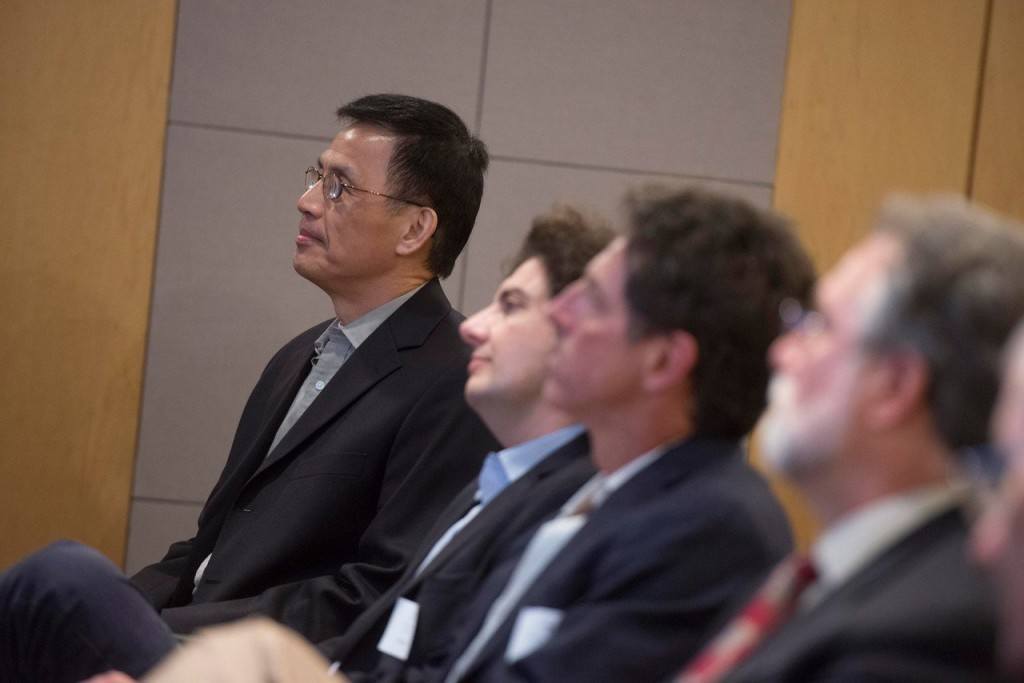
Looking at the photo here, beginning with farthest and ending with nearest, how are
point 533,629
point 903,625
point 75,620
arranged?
point 75,620
point 533,629
point 903,625

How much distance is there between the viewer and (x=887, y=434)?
139 centimetres

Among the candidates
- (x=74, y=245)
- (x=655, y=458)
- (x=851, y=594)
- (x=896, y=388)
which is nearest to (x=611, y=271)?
(x=655, y=458)

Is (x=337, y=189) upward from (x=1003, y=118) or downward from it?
downward

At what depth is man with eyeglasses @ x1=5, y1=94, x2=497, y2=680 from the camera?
286 cm

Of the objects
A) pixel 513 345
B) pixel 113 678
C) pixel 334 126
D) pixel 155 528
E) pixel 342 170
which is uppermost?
pixel 334 126

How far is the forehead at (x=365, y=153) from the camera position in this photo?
3.38 metres

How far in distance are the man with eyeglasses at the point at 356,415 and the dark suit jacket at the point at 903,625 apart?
1473mm

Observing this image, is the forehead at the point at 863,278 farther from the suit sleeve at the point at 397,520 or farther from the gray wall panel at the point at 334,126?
the gray wall panel at the point at 334,126

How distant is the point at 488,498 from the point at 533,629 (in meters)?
0.65

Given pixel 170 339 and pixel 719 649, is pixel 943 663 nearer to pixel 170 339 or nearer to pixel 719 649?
pixel 719 649

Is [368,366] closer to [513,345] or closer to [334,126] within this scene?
[513,345]

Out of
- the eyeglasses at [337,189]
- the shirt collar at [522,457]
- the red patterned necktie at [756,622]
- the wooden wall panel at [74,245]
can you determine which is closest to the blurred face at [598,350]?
the shirt collar at [522,457]

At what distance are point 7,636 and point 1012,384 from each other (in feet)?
6.07

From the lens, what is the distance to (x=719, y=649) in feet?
4.75
